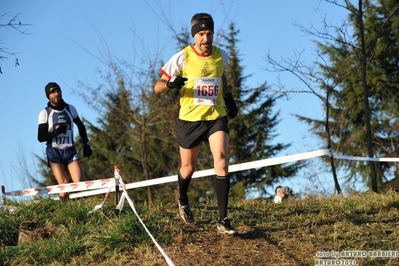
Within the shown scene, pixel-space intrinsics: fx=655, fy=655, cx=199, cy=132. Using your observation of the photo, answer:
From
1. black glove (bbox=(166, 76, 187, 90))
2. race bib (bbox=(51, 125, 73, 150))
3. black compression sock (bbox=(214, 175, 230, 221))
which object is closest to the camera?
black glove (bbox=(166, 76, 187, 90))

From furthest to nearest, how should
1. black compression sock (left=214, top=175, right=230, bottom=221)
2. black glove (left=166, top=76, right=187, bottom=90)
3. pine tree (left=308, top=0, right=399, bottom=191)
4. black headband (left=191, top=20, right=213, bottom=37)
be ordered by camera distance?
pine tree (left=308, top=0, right=399, bottom=191) → black headband (left=191, top=20, right=213, bottom=37) → black compression sock (left=214, top=175, right=230, bottom=221) → black glove (left=166, top=76, right=187, bottom=90)

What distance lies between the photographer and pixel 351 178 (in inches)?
1104

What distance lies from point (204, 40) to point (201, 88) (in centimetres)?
54

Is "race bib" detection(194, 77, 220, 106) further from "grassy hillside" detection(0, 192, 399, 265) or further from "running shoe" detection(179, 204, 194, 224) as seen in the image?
"grassy hillside" detection(0, 192, 399, 265)

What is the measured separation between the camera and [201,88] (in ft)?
24.1

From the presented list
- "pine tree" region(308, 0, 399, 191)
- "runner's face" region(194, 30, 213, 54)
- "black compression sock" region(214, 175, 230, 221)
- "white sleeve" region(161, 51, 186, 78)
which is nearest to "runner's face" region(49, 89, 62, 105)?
"white sleeve" region(161, 51, 186, 78)

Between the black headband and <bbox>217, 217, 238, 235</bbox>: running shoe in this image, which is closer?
<bbox>217, 217, 238, 235</bbox>: running shoe

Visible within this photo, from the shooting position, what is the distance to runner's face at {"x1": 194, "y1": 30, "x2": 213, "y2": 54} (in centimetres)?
731

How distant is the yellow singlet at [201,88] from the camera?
734 centimetres

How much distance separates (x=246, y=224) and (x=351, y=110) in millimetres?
21175

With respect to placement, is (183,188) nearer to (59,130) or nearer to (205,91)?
(205,91)

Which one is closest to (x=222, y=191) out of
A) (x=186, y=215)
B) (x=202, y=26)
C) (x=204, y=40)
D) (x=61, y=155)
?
(x=186, y=215)

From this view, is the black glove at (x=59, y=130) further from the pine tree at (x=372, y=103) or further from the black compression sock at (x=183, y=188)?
the pine tree at (x=372, y=103)

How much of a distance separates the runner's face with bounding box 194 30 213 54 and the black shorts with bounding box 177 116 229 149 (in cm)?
80
